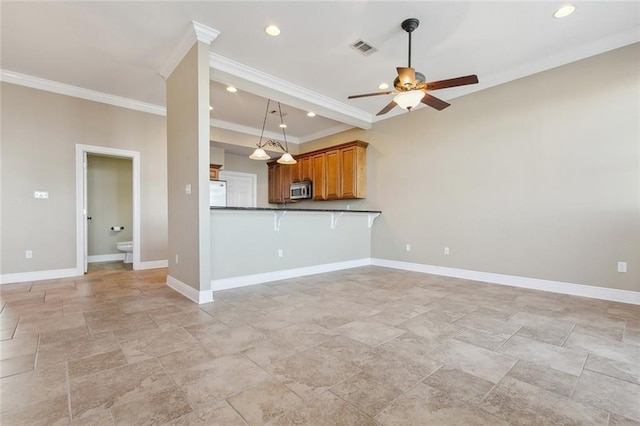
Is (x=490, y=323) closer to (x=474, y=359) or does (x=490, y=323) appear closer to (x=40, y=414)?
(x=474, y=359)

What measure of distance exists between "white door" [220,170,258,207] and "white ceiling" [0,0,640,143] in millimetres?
3239

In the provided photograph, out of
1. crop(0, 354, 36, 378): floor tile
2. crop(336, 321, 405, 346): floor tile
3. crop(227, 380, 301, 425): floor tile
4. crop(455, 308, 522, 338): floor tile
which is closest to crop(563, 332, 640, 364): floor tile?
crop(455, 308, 522, 338): floor tile

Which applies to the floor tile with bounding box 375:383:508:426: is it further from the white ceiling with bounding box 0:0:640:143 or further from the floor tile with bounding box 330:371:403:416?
the white ceiling with bounding box 0:0:640:143

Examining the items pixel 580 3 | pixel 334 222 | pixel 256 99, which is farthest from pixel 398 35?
pixel 334 222

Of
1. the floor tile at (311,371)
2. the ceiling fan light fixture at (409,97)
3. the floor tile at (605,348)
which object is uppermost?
the ceiling fan light fixture at (409,97)

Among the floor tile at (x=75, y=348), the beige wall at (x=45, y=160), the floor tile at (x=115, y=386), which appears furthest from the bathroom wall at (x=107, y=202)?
the floor tile at (x=115, y=386)

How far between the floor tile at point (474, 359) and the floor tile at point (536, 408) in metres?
0.14

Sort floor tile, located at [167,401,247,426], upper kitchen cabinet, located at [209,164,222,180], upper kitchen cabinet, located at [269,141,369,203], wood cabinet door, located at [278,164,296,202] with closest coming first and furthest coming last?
floor tile, located at [167,401,247,426]
upper kitchen cabinet, located at [269,141,369,203]
upper kitchen cabinet, located at [209,164,222,180]
wood cabinet door, located at [278,164,296,202]

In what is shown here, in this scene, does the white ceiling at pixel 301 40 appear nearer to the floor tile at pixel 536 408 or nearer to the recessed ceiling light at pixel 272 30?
the recessed ceiling light at pixel 272 30

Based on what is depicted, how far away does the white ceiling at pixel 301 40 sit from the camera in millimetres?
2773

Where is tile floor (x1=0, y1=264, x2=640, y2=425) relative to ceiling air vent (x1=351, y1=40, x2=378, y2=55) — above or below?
below

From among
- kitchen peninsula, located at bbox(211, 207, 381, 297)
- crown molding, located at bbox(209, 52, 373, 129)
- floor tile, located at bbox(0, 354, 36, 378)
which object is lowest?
floor tile, located at bbox(0, 354, 36, 378)

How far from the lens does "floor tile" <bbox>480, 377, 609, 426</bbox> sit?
136cm

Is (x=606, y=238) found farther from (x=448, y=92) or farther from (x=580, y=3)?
(x=448, y=92)
